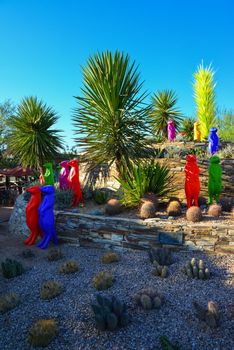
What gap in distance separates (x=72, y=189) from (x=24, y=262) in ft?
8.17

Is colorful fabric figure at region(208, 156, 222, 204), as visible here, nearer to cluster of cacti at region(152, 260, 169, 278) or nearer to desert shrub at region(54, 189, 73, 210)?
cluster of cacti at region(152, 260, 169, 278)

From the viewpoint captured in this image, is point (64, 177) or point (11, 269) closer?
Answer: point (11, 269)

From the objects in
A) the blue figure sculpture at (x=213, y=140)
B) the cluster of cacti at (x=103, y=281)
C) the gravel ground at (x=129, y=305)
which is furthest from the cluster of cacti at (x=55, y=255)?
the blue figure sculpture at (x=213, y=140)

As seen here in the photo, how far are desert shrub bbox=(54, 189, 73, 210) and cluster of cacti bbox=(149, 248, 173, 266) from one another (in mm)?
3031

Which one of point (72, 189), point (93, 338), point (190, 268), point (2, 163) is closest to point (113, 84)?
point (72, 189)

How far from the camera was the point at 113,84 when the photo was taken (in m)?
7.20

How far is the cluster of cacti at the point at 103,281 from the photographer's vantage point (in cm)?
433

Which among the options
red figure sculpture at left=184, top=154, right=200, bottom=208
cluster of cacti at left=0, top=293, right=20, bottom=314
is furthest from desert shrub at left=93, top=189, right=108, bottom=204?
cluster of cacti at left=0, top=293, right=20, bottom=314

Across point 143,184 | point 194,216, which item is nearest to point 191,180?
point 194,216

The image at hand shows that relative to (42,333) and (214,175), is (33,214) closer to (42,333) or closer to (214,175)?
(42,333)

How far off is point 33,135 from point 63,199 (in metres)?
3.55

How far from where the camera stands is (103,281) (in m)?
4.36

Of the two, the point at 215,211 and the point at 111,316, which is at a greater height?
the point at 215,211

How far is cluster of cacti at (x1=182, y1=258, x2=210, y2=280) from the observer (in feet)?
14.3
